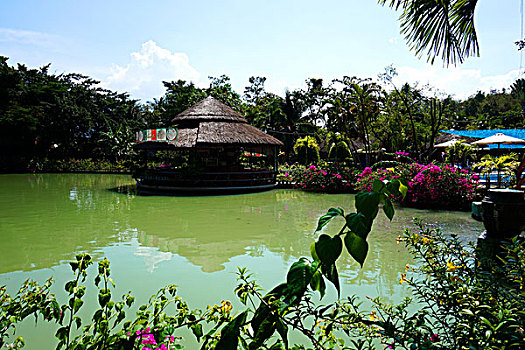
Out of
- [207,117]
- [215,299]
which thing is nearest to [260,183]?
[207,117]

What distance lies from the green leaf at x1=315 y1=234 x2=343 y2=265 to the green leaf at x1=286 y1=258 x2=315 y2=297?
8 centimetres

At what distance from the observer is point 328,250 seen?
91cm

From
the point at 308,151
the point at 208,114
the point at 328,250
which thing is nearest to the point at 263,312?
the point at 328,250

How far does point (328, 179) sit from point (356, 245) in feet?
46.3

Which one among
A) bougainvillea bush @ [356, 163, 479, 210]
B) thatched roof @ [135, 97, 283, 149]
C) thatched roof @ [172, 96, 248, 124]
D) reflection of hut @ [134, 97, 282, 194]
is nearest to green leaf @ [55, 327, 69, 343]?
bougainvillea bush @ [356, 163, 479, 210]

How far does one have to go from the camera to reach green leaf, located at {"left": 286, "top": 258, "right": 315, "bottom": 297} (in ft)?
3.07

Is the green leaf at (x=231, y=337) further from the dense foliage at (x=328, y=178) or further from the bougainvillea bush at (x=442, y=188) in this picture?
the dense foliage at (x=328, y=178)

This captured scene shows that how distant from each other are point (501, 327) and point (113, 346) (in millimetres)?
1330

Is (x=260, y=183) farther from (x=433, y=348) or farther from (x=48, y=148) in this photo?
(x=48, y=148)

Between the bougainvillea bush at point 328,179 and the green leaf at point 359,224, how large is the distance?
45.7 ft

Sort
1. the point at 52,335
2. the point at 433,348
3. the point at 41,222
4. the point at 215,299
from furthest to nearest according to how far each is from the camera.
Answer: the point at 41,222 < the point at 215,299 < the point at 52,335 < the point at 433,348

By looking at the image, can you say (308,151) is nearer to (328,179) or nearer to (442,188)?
(328,179)

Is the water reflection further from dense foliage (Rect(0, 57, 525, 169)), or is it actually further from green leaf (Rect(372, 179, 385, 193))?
dense foliage (Rect(0, 57, 525, 169))

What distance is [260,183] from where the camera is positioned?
1605 cm
